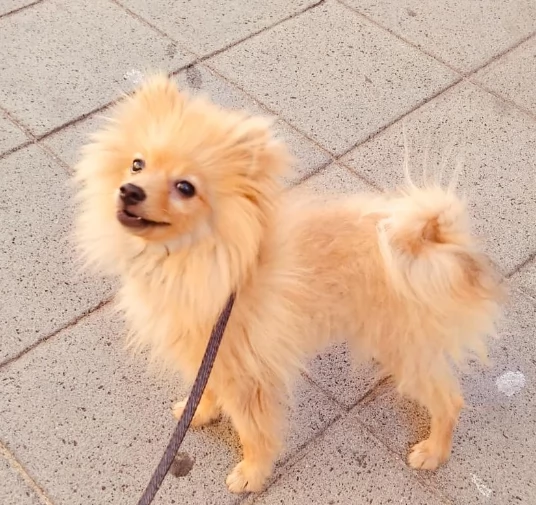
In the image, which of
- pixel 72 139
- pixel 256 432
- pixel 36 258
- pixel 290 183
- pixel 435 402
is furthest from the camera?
pixel 72 139

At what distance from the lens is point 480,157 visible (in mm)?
3637

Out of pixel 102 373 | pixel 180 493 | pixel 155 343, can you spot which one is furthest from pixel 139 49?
pixel 180 493

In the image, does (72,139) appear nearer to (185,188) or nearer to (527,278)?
(185,188)

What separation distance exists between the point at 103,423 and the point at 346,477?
92 cm

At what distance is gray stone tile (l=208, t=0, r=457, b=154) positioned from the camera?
3775 mm

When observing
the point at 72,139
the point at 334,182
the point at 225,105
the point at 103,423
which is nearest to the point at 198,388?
the point at 103,423

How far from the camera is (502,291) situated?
2293 mm

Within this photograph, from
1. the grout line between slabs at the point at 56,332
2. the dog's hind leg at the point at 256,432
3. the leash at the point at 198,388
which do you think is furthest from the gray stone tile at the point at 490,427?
the grout line between slabs at the point at 56,332

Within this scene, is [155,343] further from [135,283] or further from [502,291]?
[502,291]

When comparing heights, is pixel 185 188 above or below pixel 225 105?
above

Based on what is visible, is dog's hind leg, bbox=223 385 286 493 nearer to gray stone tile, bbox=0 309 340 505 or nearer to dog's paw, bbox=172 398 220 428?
gray stone tile, bbox=0 309 340 505

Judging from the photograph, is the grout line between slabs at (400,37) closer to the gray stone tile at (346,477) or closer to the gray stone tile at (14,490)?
the gray stone tile at (346,477)

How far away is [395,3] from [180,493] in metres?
3.31

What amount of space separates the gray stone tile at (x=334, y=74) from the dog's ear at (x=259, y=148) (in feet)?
5.80
